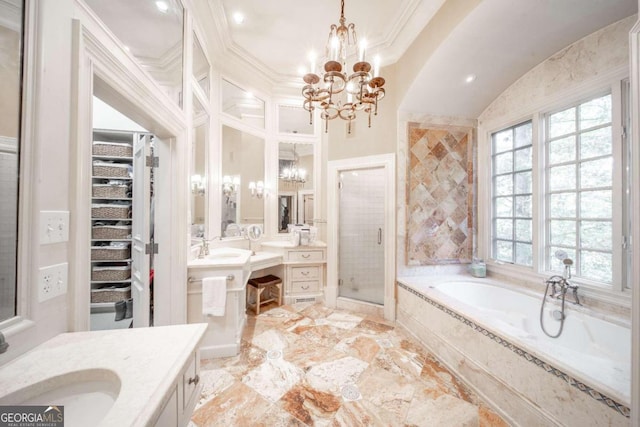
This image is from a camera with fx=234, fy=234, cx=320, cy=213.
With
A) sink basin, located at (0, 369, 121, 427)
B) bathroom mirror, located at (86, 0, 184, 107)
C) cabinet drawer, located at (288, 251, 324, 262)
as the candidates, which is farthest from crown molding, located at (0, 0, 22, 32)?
cabinet drawer, located at (288, 251, 324, 262)

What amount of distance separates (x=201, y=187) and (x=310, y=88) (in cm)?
165

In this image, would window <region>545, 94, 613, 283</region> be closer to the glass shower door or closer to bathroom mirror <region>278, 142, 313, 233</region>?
the glass shower door

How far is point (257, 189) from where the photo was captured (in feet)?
11.3

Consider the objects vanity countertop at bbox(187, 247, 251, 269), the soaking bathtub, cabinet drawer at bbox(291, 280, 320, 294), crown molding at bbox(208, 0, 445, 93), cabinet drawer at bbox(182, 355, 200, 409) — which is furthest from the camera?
cabinet drawer at bbox(291, 280, 320, 294)

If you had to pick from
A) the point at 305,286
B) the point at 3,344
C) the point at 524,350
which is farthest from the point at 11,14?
the point at 305,286

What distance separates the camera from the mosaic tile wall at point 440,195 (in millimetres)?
2908

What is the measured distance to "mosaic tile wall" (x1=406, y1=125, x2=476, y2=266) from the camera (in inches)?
114

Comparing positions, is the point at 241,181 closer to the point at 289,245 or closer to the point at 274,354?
the point at 289,245

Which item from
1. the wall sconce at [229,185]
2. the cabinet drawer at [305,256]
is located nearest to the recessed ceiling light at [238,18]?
the wall sconce at [229,185]

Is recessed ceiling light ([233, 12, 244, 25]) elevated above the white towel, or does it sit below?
above

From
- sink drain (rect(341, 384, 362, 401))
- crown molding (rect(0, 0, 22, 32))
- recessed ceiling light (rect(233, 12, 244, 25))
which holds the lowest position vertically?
sink drain (rect(341, 384, 362, 401))

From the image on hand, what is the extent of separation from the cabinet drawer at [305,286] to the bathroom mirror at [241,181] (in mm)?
1036

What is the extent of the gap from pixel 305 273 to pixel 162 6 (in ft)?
9.99

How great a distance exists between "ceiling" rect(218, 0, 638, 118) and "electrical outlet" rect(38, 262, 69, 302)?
2.67 meters
